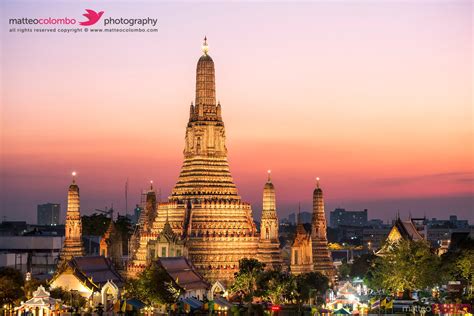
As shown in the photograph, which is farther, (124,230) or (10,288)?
(124,230)

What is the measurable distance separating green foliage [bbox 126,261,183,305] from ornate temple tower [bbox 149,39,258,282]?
13189 mm

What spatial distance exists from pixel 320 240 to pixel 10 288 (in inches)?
1545

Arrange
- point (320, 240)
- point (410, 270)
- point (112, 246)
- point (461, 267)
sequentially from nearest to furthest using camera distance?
point (461, 267), point (410, 270), point (112, 246), point (320, 240)

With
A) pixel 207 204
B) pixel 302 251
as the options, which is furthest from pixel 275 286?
pixel 302 251

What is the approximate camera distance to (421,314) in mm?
65250

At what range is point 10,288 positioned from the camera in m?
69.9

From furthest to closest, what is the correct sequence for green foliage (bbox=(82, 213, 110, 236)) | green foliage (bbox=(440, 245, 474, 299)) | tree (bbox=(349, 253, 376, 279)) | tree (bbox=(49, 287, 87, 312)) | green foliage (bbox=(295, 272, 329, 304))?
green foliage (bbox=(82, 213, 110, 236))
tree (bbox=(349, 253, 376, 279))
green foliage (bbox=(295, 272, 329, 304))
green foliage (bbox=(440, 245, 474, 299))
tree (bbox=(49, 287, 87, 312))

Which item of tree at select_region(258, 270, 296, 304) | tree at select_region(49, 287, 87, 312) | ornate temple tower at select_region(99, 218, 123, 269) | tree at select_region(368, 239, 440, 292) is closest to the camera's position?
tree at select_region(49, 287, 87, 312)

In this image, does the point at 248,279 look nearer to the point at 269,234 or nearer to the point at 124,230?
the point at 269,234

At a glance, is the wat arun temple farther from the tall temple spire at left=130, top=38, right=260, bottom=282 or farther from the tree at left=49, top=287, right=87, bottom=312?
the tree at left=49, top=287, right=87, bottom=312

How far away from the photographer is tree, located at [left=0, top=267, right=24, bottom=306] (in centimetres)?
6938

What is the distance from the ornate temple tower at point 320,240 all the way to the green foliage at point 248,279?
65.4 ft

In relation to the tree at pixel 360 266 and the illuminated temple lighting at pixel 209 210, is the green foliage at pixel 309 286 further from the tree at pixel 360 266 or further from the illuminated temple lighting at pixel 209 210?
the tree at pixel 360 266

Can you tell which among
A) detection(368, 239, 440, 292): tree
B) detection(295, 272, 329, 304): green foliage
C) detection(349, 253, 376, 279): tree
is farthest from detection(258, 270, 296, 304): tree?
detection(349, 253, 376, 279): tree
